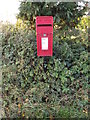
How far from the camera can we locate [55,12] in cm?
310

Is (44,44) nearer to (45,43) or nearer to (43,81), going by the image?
(45,43)

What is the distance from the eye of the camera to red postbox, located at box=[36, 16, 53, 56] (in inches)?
98.8

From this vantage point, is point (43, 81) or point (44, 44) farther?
point (43, 81)

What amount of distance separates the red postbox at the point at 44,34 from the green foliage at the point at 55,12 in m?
0.44

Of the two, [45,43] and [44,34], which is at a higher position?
[44,34]

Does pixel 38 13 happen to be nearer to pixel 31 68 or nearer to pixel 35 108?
pixel 31 68

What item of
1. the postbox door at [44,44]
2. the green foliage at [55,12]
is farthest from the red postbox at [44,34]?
the green foliage at [55,12]

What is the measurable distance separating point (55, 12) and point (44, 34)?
78cm

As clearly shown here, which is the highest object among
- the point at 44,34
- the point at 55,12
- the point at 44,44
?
the point at 55,12

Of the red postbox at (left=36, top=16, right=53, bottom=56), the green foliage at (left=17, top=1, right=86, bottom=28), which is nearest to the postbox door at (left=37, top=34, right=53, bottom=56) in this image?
the red postbox at (left=36, top=16, right=53, bottom=56)

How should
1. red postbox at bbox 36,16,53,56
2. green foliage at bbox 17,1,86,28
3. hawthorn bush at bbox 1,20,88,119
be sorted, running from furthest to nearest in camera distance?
green foliage at bbox 17,1,86,28 → hawthorn bush at bbox 1,20,88,119 → red postbox at bbox 36,16,53,56

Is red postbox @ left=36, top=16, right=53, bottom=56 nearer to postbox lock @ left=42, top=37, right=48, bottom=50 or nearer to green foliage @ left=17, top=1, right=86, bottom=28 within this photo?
postbox lock @ left=42, top=37, right=48, bottom=50

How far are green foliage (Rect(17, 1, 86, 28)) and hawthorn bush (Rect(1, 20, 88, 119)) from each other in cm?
40

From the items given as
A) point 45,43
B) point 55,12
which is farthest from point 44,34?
point 55,12
